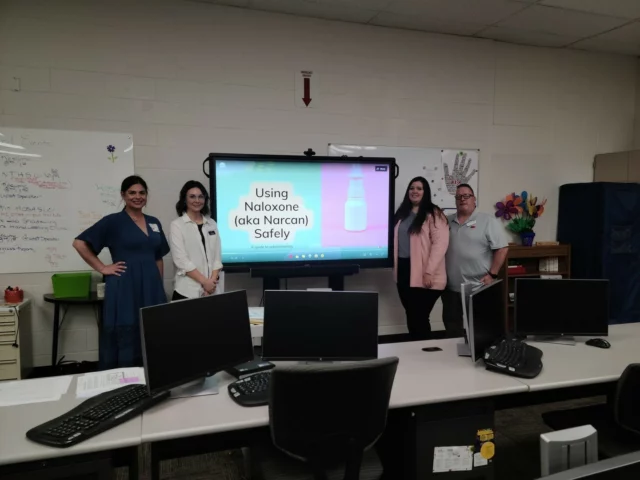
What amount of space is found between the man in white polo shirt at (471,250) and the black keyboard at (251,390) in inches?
78.6

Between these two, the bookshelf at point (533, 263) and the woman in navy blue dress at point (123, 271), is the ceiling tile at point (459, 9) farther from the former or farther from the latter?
the woman in navy blue dress at point (123, 271)

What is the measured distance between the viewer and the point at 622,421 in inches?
71.0

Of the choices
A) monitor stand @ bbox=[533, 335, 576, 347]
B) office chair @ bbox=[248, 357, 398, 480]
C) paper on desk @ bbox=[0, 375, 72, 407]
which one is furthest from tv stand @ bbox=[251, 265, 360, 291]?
office chair @ bbox=[248, 357, 398, 480]

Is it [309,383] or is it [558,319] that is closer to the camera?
[309,383]

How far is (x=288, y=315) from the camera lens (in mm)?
2031

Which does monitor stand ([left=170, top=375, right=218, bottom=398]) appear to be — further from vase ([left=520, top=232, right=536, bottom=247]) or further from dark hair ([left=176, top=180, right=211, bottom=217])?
vase ([left=520, top=232, right=536, bottom=247])

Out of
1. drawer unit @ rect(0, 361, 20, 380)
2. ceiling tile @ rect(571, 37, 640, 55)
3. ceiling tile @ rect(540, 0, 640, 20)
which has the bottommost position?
drawer unit @ rect(0, 361, 20, 380)

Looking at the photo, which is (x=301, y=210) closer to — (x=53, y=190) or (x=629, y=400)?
(x=53, y=190)

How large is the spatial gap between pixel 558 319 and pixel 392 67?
2806mm

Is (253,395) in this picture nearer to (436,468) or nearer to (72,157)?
(436,468)

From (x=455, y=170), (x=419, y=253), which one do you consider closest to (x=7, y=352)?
(x=419, y=253)

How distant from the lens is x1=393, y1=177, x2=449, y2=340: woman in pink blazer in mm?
3465

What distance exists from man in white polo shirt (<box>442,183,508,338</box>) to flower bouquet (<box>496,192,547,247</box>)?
1.45 m

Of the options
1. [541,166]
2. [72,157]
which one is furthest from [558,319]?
[72,157]
